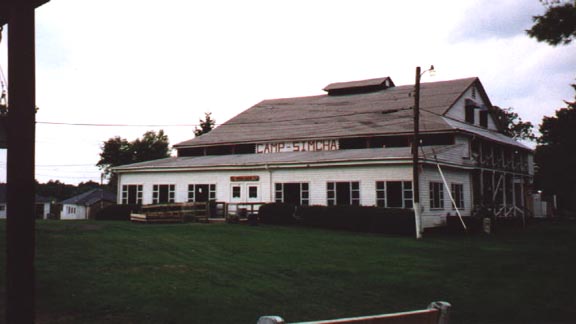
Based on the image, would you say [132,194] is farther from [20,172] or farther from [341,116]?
[20,172]

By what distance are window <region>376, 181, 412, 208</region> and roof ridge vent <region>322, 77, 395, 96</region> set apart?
15780 millimetres

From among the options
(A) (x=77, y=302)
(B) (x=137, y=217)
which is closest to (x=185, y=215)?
(B) (x=137, y=217)

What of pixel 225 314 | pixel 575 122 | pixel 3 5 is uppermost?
pixel 575 122

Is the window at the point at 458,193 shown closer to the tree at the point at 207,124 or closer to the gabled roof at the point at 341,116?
the gabled roof at the point at 341,116

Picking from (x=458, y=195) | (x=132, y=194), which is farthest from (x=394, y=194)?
(x=132, y=194)

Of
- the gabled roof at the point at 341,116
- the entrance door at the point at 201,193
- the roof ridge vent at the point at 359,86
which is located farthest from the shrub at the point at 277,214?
the roof ridge vent at the point at 359,86

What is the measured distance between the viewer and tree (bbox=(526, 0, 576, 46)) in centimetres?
813

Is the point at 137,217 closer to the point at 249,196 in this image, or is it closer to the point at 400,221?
the point at 249,196

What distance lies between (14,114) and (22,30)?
24.2 inches

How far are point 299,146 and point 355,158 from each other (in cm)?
767

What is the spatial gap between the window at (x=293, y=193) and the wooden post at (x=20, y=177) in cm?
2520

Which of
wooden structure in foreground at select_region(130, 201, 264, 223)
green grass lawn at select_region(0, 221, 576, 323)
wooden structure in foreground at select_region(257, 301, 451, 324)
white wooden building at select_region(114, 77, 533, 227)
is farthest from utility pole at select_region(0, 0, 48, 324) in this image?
wooden structure in foreground at select_region(130, 201, 264, 223)

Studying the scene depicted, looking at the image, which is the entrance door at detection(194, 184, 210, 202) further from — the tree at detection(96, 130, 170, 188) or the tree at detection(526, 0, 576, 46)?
the tree at detection(96, 130, 170, 188)

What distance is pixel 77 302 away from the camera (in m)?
8.09
